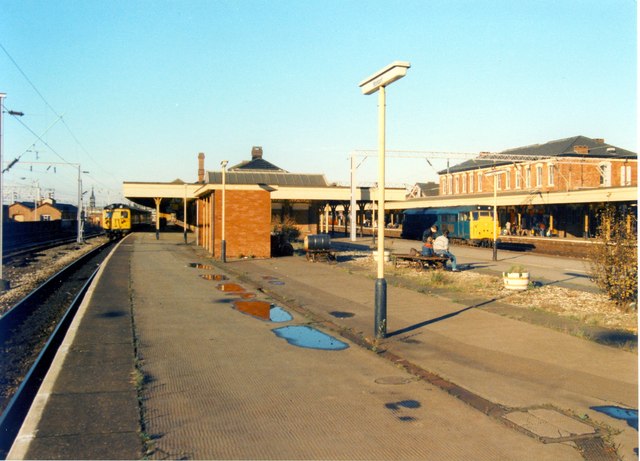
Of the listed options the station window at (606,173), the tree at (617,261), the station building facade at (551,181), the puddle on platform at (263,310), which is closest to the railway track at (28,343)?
the puddle on platform at (263,310)

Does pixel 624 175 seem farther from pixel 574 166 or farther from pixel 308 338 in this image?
pixel 308 338

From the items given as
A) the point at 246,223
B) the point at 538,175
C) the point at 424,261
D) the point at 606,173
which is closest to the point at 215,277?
the point at 424,261

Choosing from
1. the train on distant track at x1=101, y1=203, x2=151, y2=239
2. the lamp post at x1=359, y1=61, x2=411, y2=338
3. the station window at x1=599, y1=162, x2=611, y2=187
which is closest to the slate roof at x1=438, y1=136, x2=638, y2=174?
the station window at x1=599, y1=162, x2=611, y2=187

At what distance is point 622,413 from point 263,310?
8168 mm

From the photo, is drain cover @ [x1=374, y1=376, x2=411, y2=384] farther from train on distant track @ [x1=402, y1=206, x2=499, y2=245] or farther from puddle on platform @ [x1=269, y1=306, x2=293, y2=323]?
train on distant track @ [x1=402, y1=206, x2=499, y2=245]

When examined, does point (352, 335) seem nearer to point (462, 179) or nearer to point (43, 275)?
point (43, 275)

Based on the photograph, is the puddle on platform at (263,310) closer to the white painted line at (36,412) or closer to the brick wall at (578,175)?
the white painted line at (36,412)

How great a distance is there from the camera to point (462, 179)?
69875 mm

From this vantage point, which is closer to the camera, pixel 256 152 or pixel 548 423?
pixel 548 423

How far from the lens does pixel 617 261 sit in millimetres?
11914

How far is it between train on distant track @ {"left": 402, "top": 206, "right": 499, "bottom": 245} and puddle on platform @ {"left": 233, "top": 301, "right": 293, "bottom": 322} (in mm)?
26176

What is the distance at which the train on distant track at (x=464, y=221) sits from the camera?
3750 centimetres

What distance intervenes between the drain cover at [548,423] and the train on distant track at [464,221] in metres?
32.2

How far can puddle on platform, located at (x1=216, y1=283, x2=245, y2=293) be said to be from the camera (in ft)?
53.3
